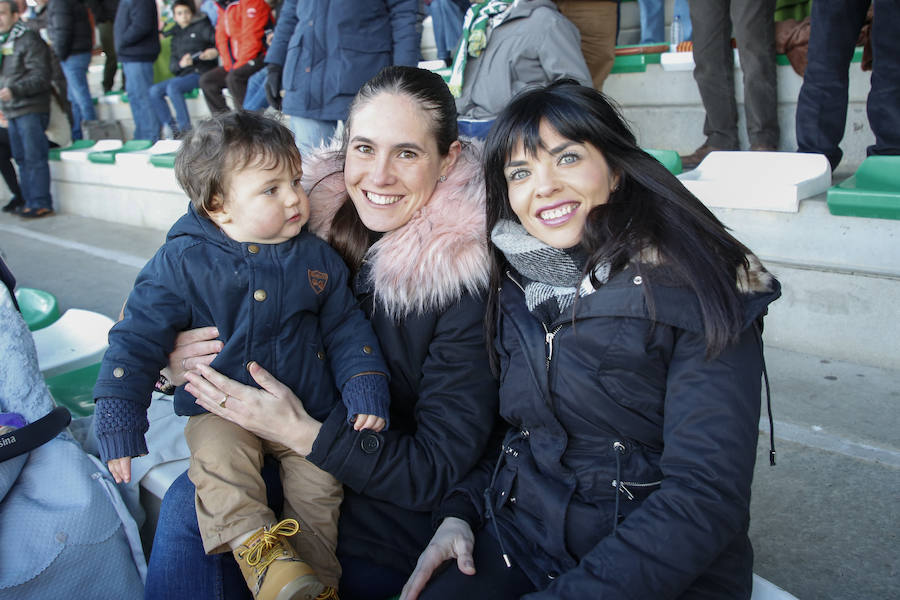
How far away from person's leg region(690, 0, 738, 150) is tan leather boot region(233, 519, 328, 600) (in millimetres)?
3606

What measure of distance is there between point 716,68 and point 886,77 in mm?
1128

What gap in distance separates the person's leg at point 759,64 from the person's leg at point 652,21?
1951mm

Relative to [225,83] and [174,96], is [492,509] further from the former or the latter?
[174,96]

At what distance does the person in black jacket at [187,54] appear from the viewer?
794 cm

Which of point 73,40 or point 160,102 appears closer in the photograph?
point 160,102

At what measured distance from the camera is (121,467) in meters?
1.60

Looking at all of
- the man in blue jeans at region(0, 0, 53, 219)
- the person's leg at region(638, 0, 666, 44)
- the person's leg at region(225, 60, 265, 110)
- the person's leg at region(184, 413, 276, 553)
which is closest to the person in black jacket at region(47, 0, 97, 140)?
the man in blue jeans at region(0, 0, 53, 219)

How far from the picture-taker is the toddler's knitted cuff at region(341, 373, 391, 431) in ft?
5.41

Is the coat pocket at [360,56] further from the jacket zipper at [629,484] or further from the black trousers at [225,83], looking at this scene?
the jacket zipper at [629,484]

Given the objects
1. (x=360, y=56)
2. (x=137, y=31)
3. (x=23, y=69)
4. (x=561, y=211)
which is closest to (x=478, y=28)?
(x=360, y=56)

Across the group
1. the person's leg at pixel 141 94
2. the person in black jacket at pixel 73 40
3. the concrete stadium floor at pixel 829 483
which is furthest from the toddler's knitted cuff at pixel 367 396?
the person in black jacket at pixel 73 40

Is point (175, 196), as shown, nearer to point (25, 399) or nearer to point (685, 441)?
point (25, 399)

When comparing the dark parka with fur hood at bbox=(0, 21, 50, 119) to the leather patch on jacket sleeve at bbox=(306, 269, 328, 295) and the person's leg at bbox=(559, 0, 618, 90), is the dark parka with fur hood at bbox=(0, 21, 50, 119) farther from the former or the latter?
the leather patch on jacket sleeve at bbox=(306, 269, 328, 295)

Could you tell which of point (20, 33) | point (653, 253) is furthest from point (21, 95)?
point (653, 253)
